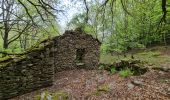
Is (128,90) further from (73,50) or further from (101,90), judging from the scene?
(73,50)

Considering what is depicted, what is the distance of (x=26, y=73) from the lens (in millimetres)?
10367

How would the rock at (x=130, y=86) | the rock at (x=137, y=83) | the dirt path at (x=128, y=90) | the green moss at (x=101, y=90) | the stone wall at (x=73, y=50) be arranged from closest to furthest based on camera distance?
1. the dirt path at (x=128, y=90)
2. the green moss at (x=101, y=90)
3. the rock at (x=130, y=86)
4. the rock at (x=137, y=83)
5. the stone wall at (x=73, y=50)

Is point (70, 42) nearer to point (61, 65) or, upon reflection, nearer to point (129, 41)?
point (61, 65)

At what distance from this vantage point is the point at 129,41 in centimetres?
2645

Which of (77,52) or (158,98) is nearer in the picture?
(158,98)

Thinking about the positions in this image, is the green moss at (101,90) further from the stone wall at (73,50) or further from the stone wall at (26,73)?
the stone wall at (73,50)

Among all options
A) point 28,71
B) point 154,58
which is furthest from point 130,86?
point 154,58

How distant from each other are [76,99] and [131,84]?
222cm

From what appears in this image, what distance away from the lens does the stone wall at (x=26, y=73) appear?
32.4ft

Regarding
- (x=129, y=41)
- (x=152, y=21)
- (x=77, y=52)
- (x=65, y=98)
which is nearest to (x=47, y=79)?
(x=65, y=98)

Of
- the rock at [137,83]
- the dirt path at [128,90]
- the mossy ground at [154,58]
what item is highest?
the mossy ground at [154,58]

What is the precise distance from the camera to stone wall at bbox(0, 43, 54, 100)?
9.87m

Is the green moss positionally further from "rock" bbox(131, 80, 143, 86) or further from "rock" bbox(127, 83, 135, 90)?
"rock" bbox(131, 80, 143, 86)

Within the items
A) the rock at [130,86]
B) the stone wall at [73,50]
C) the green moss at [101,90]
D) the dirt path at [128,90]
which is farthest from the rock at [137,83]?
the stone wall at [73,50]
